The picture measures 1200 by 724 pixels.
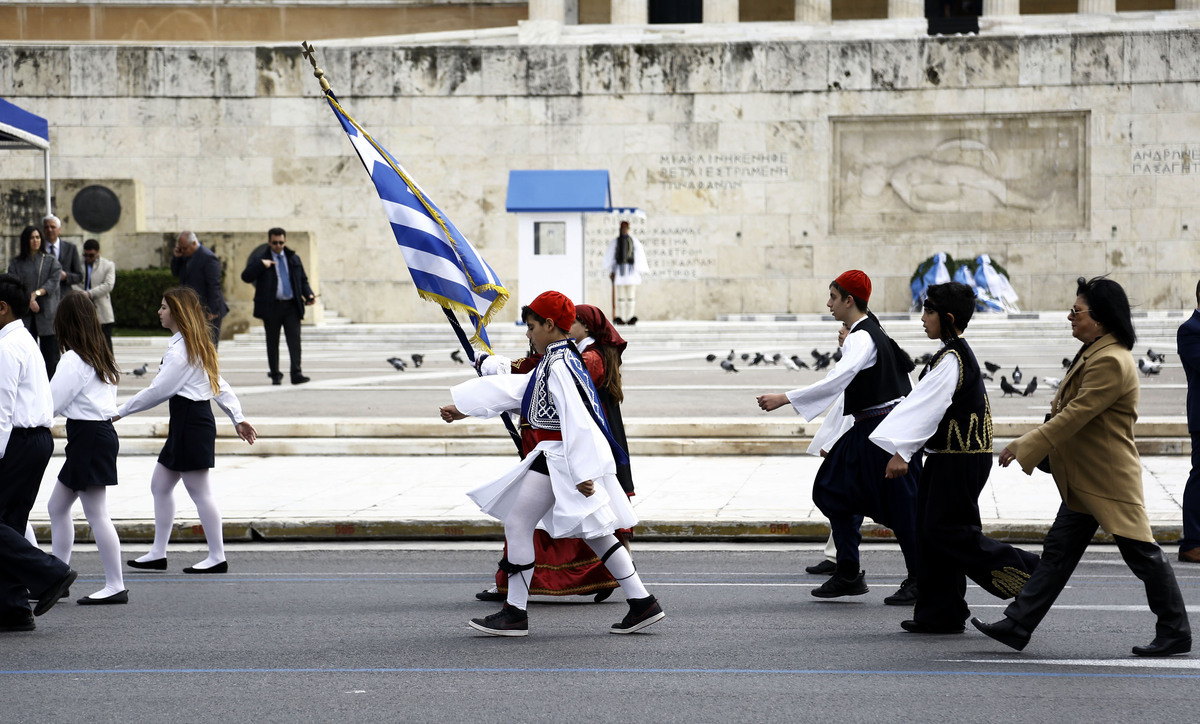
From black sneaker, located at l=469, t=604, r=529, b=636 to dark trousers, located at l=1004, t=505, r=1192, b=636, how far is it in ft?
7.15

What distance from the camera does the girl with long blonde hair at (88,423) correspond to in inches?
280

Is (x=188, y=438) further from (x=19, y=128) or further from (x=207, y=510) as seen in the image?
(x=19, y=128)

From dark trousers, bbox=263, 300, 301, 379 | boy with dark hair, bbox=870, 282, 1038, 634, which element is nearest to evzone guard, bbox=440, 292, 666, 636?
boy with dark hair, bbox=870, 282, 1038, 634

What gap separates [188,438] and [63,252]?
721 cm

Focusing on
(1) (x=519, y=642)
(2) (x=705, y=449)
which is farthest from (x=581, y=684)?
(2) (x=705, y=449)

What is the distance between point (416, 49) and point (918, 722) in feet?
83.7

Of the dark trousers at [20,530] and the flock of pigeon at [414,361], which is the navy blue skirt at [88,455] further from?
the flock of pigeon at [414,361]

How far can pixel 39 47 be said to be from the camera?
1139 inches

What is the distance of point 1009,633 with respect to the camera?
5875mm

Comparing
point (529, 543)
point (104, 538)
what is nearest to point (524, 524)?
point (529, 543)

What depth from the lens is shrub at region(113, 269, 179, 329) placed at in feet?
77.5

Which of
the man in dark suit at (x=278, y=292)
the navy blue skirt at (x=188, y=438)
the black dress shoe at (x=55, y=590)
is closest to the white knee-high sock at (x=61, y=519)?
the navy blue skirt at (x=188, y=438)

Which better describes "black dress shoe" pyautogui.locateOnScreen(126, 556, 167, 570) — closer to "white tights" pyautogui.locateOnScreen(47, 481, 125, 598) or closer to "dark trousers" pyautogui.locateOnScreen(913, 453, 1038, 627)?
"white tights" pyautogui.locateOnScreen(47, 481, 125, 598)

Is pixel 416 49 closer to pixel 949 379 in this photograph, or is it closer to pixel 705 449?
pixel 705 449
